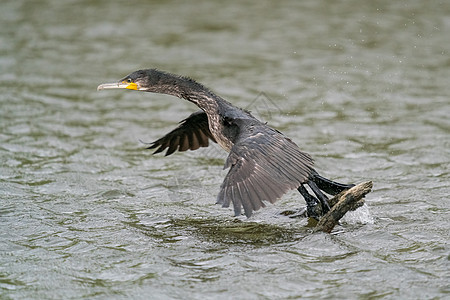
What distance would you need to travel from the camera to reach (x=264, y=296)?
526 centimetres

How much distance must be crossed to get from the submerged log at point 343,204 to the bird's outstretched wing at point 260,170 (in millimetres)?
388

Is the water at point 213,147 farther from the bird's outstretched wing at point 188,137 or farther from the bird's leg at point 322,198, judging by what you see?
the bird's outstretched wing at point 188,137

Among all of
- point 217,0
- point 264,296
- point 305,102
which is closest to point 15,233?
point 264,296

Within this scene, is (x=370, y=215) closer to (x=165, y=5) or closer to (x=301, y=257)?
(x=301, y=257)

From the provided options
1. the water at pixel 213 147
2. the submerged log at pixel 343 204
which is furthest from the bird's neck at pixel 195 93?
the submerged log at pixel 343 204

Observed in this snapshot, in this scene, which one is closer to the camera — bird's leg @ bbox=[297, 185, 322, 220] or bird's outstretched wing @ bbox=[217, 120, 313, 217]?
bird's outstretched wing @ bbox=[217, 120, 313, 217]

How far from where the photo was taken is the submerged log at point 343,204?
243 inches

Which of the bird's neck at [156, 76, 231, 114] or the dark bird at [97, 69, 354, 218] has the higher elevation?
the bird's neck at [156, 76, 231, 114]

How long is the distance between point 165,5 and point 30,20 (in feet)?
9.57

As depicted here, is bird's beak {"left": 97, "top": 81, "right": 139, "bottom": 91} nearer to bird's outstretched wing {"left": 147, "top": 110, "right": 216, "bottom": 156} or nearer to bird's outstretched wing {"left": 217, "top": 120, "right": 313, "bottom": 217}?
bird's outstretched wing {"left": 147, "top": 110, "right": 216, "bottom": 156}

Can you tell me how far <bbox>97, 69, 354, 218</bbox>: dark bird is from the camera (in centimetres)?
607

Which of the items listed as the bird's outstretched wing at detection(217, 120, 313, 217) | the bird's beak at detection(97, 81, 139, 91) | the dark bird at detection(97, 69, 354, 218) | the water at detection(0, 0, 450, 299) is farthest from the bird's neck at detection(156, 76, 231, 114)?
the water at detection(0, 0, 450, 299)

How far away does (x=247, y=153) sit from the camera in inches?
250

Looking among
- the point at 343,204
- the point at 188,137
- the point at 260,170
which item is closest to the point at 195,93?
the point at 188,137
